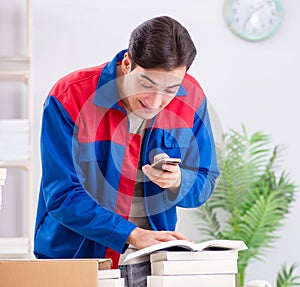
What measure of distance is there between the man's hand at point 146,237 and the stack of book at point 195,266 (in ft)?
0.44

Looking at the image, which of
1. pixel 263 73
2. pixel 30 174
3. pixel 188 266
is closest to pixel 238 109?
pixel 263 73

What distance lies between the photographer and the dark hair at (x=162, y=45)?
1.39 metres

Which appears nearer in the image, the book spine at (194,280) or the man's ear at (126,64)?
the book spine at (194,280)

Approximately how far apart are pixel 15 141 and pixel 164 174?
193 cm

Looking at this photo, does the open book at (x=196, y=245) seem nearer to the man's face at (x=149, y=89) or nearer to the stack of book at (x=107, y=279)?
the stack of book at (x=107, y=279)

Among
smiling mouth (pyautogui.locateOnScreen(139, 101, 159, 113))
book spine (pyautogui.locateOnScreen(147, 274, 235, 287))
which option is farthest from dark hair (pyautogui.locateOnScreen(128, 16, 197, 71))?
book spine (pyautogui.locateOnScreen(147, 274, 235, 287))

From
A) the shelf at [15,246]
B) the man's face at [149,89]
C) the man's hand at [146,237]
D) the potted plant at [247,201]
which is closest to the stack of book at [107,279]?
the man's hand at [146,237]

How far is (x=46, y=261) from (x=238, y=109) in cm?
273

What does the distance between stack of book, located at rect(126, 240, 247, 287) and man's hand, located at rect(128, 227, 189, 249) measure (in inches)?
5.3

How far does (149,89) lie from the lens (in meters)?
1.46

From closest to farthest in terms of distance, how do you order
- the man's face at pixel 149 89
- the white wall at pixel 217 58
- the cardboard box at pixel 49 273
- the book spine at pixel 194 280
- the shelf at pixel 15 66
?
the cardboard box at pixel 49 273
the book spine at pixel 194 280
the man's face at pixel 149 89
the shelf at pixel 15 66
the white wall at pixel 217 58

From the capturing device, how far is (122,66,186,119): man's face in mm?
1433

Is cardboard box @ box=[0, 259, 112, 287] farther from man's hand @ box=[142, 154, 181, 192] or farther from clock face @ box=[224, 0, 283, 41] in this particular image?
clock face @ box=[224, 0, 283, 41]

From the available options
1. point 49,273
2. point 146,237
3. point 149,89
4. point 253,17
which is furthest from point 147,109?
point 253,17
